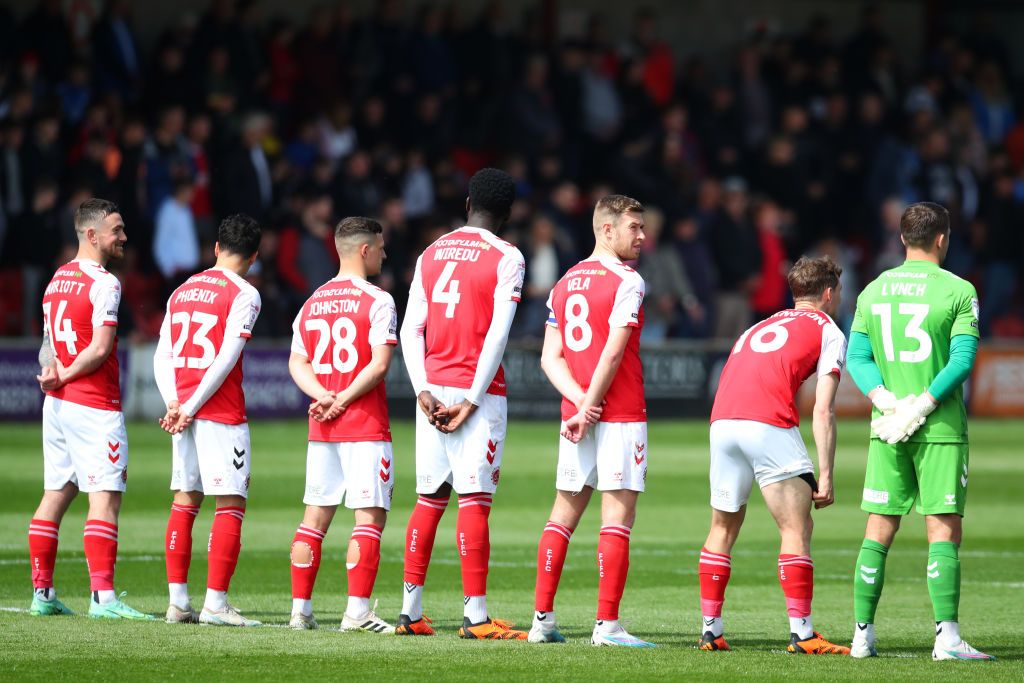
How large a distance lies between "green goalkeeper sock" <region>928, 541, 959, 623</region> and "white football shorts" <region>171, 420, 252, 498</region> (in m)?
3.59

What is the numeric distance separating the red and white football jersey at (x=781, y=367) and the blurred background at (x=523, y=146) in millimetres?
13819

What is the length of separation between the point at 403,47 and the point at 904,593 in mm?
16603

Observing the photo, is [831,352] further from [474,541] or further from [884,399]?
[474,541]

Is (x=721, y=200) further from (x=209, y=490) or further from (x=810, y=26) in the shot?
A: (x=209, y=490)

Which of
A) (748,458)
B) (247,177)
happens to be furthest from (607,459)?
(247,177)

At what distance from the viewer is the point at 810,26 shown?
3123 cm

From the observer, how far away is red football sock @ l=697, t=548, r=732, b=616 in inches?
323

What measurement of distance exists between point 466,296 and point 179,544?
2073 millimetres

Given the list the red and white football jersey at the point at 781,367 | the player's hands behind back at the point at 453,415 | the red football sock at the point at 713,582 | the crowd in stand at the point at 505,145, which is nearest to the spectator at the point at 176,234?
the crowd in stand at the point at 505,145

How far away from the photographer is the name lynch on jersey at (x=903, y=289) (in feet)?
26.9

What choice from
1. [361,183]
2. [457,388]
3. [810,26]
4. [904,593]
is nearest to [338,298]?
[457,388]

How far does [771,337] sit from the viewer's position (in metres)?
8.44

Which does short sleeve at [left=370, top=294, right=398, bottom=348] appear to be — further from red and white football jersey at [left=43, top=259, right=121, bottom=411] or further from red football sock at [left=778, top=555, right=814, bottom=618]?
red football sock at [left=778, top=555, right=814, bottom=618]

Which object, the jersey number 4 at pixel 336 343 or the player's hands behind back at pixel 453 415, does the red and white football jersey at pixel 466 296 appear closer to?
the player's hands behind back at pixel 453 415
